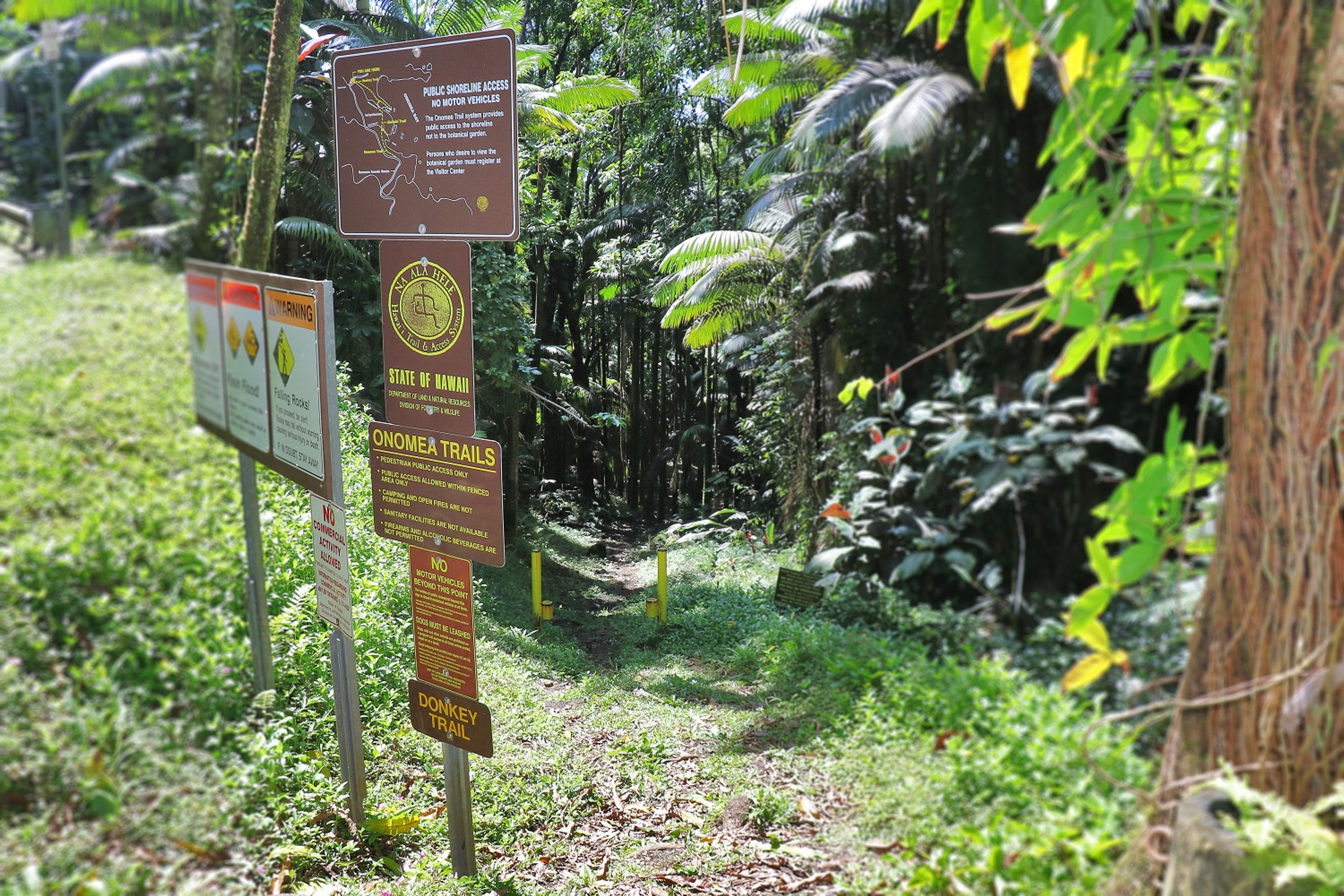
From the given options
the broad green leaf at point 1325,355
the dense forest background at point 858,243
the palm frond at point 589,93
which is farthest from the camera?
the palm frond at point 589,93

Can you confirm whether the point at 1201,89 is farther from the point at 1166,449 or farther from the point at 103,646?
the point at 103,646

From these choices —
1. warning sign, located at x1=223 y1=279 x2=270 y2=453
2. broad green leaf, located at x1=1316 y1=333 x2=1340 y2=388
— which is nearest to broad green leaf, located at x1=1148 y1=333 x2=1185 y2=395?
broad green leaf, located at x1=1316 y1=333 x2=1340 y2=388

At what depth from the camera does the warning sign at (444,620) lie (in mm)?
3684

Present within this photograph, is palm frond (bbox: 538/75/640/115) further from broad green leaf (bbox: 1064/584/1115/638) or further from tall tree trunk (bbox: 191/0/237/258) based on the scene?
broad green leaf (bbox: 1064/584/1115/638)

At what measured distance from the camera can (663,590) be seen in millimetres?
8445

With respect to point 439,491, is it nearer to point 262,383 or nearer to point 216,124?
point 262,383

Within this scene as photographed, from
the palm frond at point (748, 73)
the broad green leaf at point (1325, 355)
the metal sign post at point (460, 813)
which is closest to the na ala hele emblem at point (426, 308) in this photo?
the metal sign post at point (460, 813)

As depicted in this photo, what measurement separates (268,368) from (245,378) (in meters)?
0.11

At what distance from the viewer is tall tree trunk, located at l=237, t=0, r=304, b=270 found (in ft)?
12.1

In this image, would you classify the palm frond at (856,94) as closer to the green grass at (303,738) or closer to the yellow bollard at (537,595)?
the green grass at (303,738)

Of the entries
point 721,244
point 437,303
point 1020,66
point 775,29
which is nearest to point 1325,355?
point 1020,66

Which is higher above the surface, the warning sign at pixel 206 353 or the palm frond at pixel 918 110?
the palm frond at pixel 918 110

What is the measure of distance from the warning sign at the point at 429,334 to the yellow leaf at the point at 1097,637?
88.8 inches

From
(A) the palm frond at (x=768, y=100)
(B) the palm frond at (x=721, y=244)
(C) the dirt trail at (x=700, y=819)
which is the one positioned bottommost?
(C) the dirt trail at (x=700, y=819)
